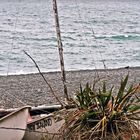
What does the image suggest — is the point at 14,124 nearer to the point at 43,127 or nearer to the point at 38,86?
the point at 43,127

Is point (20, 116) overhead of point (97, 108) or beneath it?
beneath

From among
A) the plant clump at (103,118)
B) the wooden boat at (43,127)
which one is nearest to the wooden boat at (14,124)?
the wooden boat at (43,127)

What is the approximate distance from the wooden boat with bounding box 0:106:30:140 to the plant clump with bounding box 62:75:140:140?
41.2 inches

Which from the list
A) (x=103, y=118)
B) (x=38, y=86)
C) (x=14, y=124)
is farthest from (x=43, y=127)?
(x=38, y=86)

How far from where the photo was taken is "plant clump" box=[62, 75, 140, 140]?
18.0 feet

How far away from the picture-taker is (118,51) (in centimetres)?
3058

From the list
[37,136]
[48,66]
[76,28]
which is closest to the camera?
[37,136]

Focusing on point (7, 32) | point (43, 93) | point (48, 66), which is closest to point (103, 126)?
point (43, 93)

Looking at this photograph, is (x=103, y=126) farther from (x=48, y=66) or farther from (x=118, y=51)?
(x=118, y=51)

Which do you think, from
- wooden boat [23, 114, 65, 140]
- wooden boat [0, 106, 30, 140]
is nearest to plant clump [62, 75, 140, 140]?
wooden boat [23, 114, 65, 140]

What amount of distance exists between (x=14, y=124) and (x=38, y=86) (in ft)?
26.9

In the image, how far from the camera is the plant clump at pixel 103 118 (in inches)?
216

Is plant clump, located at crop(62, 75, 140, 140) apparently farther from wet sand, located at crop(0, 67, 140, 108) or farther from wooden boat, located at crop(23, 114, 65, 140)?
wet sand, located at crop(0, 67, 140, 108)

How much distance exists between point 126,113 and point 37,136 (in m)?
A: 1.38
